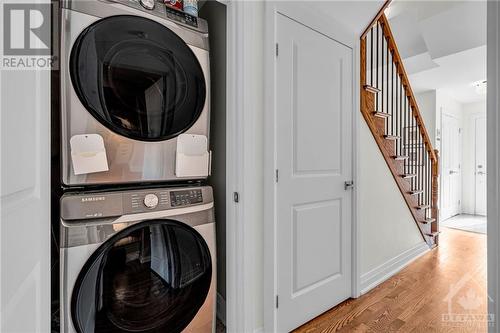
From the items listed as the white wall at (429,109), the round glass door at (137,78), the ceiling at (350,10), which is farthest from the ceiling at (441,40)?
the round glass door at (137,78)

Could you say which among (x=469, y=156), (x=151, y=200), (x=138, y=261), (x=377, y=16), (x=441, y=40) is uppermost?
(x=441, y=40)

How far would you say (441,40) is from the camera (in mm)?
3340

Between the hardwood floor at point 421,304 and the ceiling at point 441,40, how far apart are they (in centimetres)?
250

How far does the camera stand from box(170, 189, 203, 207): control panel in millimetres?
1332

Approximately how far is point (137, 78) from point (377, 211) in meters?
2.21

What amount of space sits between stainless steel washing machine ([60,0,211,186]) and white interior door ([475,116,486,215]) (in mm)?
6504

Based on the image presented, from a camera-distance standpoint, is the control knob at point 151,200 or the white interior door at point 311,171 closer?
the control knob at point 151,200

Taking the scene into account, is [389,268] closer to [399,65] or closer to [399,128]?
[399,128]

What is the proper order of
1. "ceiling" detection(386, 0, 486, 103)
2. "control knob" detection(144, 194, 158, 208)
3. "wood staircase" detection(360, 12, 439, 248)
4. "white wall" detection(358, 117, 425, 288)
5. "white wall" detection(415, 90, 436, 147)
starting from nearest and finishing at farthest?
"control knob" detection(144, 194, 158, 208) → "white wall" detection(358, 117, 425, 288) → "wood staircase" detection(360, 12, 439, 248) → "ceiling" detection(386, 0, 486, 103) → "white wall" detection(415, 90, 436, 147)

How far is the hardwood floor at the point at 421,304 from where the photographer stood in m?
1.79
